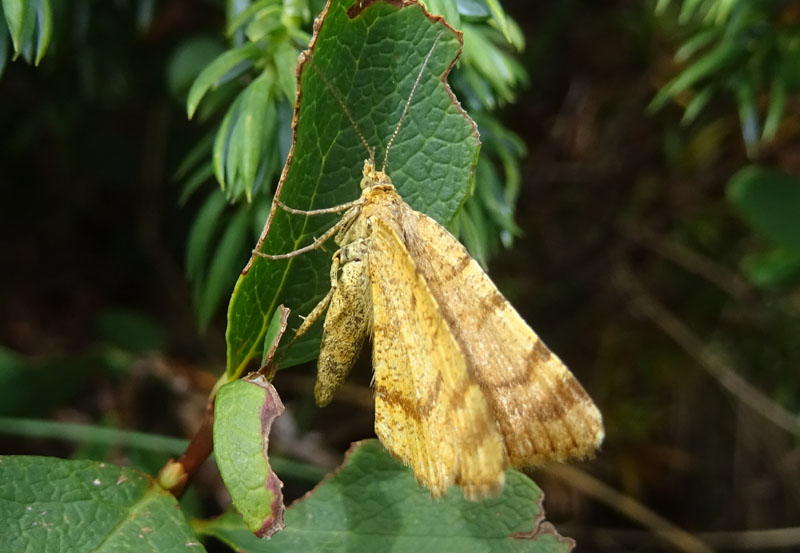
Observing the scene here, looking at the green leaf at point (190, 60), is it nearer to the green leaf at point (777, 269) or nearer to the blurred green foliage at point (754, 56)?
the blurred green foliage at point (754, 56)

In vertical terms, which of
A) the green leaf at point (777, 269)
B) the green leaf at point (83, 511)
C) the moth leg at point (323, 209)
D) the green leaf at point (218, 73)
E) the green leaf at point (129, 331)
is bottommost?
the green leaf at point (777, 269)

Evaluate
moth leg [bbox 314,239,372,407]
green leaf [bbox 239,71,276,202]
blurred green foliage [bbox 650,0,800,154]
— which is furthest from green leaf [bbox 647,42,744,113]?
green leaf [bbox 239,71,276,202]

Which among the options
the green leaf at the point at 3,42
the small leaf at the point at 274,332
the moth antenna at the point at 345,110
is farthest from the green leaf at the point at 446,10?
the green leaf at the point at 3,42

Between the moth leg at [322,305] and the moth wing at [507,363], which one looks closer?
the moth wing at [507,363]

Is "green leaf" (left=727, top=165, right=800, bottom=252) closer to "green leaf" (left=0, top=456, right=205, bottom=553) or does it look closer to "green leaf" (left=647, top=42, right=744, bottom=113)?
"green leaf" (left=647, top=42, right=744, bottom=113)

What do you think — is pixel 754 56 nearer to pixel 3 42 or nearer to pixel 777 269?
pixel 777 269

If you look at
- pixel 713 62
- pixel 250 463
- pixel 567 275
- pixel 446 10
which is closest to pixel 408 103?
pixel 446 10

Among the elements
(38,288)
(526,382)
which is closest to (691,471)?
(526,382)
